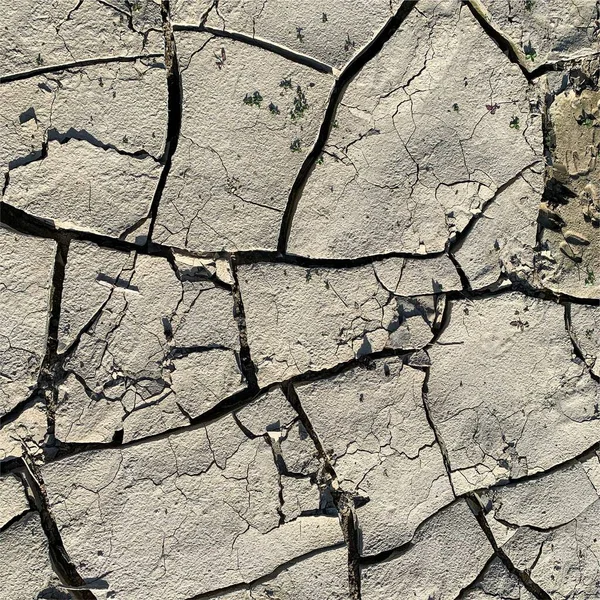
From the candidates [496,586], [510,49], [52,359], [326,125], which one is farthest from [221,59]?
[496,586]

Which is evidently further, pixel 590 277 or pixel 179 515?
pixel 590 277

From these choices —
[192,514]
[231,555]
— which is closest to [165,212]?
[192,514]

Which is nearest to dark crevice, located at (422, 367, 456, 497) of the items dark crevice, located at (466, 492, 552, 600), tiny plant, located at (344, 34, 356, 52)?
dark crevice, located at (466, 492, 552, 600)

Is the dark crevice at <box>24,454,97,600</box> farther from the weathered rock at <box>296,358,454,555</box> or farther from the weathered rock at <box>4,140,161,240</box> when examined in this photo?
the weathered rock at <box>296,358,454,555</box>

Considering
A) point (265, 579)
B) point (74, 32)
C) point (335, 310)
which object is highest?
point (74, 32)

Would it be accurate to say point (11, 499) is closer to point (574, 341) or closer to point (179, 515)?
point (179, 515)

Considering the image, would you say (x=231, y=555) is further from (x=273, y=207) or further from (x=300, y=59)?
(x=300, y=59)

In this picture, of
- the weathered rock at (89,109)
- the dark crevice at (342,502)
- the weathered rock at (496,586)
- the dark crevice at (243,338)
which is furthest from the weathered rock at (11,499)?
the weathered rock at (496,586)
